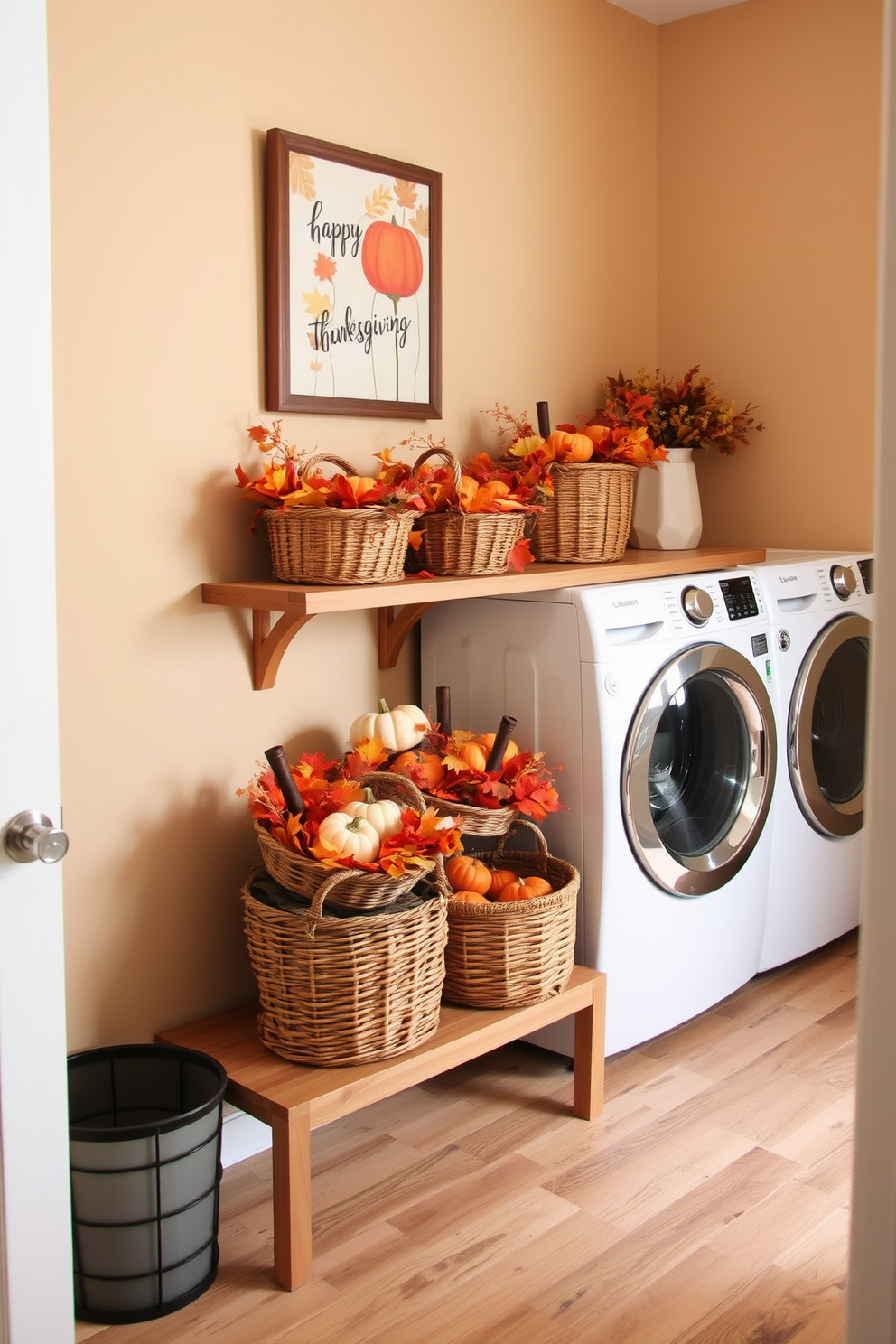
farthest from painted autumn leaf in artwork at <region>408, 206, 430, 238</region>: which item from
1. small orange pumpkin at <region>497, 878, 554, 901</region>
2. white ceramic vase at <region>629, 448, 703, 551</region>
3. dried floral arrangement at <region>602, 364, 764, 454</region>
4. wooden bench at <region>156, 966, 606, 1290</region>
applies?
wooden bench at <region>156, 966, 606, 1290</region>

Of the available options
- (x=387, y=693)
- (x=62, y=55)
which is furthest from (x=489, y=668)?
(x=62, y=55)

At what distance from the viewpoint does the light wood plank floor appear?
176cm

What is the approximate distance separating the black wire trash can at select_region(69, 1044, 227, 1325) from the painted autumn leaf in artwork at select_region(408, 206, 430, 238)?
1.79 meters

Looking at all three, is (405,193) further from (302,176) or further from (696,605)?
(696,605)

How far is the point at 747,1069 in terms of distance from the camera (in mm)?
2529

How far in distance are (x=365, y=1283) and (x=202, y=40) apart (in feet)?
6.98

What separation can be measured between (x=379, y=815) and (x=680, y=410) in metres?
1.65

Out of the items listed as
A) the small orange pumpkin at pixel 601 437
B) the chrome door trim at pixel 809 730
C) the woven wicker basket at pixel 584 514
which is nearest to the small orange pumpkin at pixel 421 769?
the woven wicker basket at pixel 584 514

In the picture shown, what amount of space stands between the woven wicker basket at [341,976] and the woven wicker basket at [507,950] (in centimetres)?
18

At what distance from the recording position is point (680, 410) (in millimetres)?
3182

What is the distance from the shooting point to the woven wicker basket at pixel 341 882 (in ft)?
6.33

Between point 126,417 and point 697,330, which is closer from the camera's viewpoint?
point 126,417

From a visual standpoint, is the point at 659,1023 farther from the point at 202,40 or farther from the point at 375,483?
the point at 202,40

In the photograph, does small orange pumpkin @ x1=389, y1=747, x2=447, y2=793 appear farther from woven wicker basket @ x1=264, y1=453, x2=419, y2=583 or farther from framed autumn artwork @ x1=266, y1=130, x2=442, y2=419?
framed autumn artwork @ x1=266, y1=130, x2=442, y2=419
